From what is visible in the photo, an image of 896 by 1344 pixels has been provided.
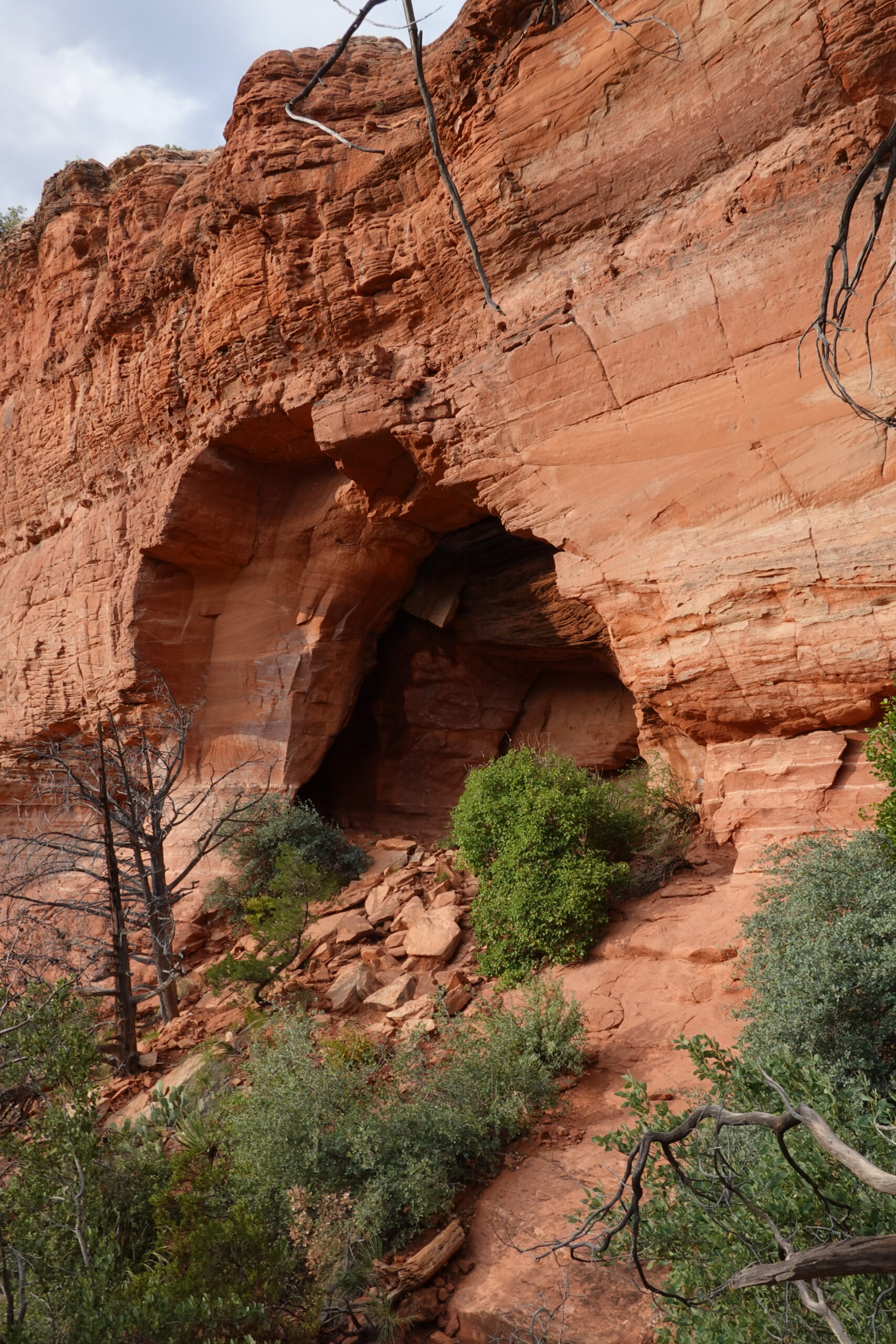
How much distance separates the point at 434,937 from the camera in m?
8.10

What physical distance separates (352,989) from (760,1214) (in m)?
5.10

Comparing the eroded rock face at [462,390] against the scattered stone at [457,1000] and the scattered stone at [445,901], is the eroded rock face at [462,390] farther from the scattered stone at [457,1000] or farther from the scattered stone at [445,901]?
the scattered stone at [457,1000]

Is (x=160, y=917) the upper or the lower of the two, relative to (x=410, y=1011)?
upper

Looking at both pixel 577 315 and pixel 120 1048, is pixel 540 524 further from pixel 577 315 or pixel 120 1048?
pixel 120 1048

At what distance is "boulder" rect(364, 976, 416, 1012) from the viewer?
7.24 meters

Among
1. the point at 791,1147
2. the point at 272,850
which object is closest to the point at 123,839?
the point at 272,850

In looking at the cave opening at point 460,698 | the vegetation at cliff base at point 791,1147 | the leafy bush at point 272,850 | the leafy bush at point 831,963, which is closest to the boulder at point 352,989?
the leafy bush at point 272,850

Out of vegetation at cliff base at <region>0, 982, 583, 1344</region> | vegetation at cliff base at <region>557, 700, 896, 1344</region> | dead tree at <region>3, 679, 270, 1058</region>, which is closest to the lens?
vegetation at cliff base at <region>557, 700, 896, 1344</region>

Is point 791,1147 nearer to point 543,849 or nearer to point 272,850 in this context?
point 543,849

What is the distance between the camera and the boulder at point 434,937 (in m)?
7.94

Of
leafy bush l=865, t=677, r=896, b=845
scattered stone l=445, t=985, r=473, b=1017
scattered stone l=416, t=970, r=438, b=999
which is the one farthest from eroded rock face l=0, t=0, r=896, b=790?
scattered stone l=416, t=970, r=438, b=999

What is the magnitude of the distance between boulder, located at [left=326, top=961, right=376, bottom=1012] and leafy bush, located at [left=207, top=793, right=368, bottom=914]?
2398 mm

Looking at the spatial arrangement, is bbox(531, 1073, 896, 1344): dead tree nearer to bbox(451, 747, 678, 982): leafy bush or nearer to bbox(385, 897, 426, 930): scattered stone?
bbox(451, 747, 678, 982): leafy bush

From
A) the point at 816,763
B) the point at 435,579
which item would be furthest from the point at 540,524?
the point at 435,579
